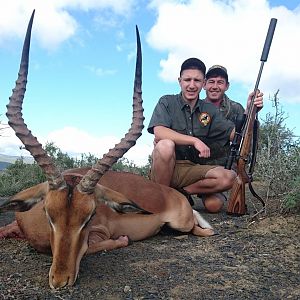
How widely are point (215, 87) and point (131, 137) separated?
4354 mm

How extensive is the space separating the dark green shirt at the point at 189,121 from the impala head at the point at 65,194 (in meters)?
2.93

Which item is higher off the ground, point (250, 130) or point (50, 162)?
point (250, 130)

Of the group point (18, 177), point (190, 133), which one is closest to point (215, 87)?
point (190, 133)

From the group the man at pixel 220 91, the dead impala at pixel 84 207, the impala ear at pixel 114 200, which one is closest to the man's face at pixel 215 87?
the man at pixel 220 91

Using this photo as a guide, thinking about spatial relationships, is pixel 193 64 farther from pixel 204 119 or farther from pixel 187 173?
pixel 187 173

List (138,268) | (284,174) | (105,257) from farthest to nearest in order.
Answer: (284,174)
(105,257)
(138,268)

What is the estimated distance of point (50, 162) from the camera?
4.43m

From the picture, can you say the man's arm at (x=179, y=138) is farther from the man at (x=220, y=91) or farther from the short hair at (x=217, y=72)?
the short hair at (x=217, y=72)

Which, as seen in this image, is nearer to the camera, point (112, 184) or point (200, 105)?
point (112, 184)

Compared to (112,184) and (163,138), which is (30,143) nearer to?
(112,184)

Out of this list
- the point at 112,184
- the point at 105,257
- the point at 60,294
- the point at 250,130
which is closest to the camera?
the point at 60,294

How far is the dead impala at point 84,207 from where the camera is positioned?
3.85 metres

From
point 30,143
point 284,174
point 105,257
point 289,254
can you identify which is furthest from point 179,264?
point 284,174

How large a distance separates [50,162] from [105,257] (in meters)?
1.14
